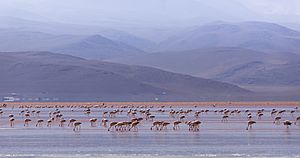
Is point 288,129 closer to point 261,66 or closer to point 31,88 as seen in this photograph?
point 31,88

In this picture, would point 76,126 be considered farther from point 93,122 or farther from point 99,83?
point 99,83

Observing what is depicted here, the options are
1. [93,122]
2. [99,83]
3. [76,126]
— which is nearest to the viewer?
[76,126]

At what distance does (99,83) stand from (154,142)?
8933 cm

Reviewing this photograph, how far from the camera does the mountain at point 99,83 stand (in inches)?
4432

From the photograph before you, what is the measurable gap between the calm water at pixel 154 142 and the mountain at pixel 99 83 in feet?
220

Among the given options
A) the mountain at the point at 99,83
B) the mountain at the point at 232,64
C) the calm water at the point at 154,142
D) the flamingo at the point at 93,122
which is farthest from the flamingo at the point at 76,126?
the mountain at the point at 232,64

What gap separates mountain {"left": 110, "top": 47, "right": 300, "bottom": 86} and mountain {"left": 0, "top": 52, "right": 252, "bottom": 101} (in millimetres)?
24476

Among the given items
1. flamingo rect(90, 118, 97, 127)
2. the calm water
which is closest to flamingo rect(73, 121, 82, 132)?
the calm water

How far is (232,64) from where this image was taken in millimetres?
170500

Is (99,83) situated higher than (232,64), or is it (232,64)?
(232,64)

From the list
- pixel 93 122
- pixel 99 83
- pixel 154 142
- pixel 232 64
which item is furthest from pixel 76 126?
pixel 232 64

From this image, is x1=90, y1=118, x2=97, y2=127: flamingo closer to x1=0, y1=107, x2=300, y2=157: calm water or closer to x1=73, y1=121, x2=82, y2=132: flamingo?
x1=73, y1=121, x2=82, y2=132: flamingo

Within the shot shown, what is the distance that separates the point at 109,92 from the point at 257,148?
288 ft

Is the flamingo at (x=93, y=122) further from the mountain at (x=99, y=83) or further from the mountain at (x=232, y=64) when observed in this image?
the mountain at (x=232, y=64)
